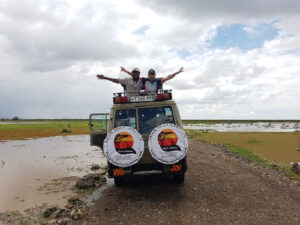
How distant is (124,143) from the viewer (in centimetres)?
670

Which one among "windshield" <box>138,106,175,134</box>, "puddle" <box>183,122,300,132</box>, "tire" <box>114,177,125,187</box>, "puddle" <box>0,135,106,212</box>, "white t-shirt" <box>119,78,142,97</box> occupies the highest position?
"white t-shirt" <box>119,78,142,97</box>

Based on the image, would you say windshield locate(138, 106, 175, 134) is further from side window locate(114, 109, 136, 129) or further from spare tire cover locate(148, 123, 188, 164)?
spare tire cover locate(148, 123, 188, 164)

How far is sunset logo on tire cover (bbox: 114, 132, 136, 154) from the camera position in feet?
22.0

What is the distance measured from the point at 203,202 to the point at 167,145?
1.78 meters

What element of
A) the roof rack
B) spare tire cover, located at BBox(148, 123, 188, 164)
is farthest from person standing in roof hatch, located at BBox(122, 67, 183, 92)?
spare tire cover, located at BBox(148, 123, 188, 164)

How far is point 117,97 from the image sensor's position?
7750 mm

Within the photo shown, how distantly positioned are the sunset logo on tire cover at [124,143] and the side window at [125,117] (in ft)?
3.22

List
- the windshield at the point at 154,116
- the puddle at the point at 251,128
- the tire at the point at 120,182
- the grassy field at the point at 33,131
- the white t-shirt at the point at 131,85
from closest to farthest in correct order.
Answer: the windshield at the point at 154,116 → the tire at the point at 120,182 → the white t-shirt at the point at 131,85 → the grassy field at the point at 33,131 → the puddle at the point at 251,128

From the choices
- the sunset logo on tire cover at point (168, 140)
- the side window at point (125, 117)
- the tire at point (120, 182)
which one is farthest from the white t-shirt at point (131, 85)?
the tire at point (120, 182)

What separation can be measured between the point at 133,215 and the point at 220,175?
513cm

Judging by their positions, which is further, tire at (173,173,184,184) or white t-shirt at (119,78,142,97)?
white t-shirt at (119,78,142,97)

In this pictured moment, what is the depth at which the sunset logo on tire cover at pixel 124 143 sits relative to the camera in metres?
6.70

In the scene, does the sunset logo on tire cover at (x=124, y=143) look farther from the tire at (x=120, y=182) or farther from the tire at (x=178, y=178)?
the tire at (x=178, y=178)

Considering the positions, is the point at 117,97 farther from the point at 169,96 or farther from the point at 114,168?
the point at 114,168
